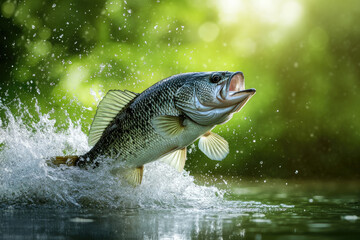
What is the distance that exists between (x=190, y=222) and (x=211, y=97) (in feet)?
3.83

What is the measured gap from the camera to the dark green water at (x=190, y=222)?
2.75m

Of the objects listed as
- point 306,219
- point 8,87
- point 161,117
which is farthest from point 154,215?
point 8,87

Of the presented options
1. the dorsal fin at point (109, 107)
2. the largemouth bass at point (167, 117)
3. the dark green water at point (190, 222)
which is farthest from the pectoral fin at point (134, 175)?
the dorsal fin at point (109, 107)

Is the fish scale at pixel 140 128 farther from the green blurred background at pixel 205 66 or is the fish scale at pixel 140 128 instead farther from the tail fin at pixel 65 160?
the green blurred background at pixel 205 66

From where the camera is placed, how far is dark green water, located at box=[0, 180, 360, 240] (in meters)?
2.75

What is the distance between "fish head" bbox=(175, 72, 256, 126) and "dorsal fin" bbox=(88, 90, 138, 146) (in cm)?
57

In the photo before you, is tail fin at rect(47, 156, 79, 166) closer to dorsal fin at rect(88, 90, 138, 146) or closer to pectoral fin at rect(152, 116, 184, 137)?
dorsal fin at rect(88, 90, 138, 146)

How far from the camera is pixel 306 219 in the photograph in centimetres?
354

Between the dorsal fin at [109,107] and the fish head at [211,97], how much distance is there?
0.57 metres

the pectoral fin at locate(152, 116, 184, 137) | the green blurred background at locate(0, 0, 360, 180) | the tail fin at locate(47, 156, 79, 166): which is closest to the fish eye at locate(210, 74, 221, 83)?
the pectoral fin at locate(152, 116, 184, 137)

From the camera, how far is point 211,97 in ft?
13.3

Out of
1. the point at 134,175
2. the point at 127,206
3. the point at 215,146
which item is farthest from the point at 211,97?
the point at 127,206

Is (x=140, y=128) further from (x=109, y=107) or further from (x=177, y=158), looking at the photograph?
(x=177, y=158)

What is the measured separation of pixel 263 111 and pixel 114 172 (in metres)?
7.59
